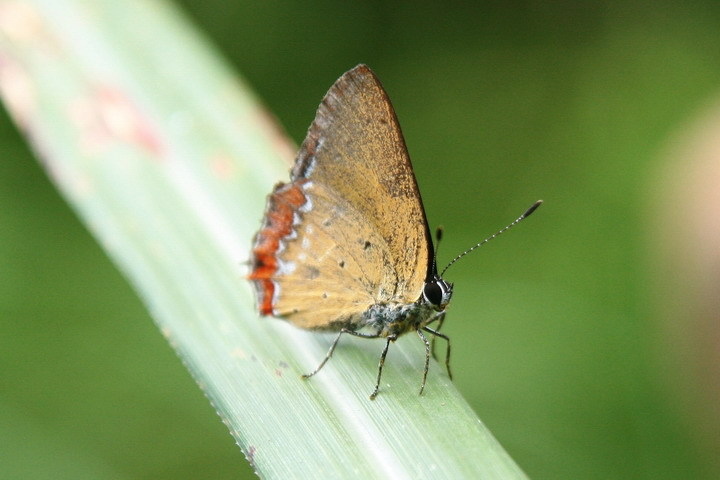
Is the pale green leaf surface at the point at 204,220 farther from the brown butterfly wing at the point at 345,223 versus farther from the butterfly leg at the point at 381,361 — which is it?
the brown butterfly wing at the point at 345,223

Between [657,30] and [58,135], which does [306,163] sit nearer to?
[58,135]

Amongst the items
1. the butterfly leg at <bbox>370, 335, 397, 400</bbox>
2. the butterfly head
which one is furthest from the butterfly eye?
the butterfly leg at <bbox>370, 335, 397, 400</bbox>

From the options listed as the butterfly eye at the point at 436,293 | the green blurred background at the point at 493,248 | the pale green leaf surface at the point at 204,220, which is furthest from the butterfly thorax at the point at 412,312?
the green blurred background at the point at 493,248

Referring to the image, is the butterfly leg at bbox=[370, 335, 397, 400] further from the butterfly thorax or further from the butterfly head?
the butterfly head

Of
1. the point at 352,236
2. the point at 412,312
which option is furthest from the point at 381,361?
the point at 352,236

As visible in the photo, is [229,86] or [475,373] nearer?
[229,86]

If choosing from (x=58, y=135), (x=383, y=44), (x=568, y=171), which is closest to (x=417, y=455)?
(x=58, y=135)
